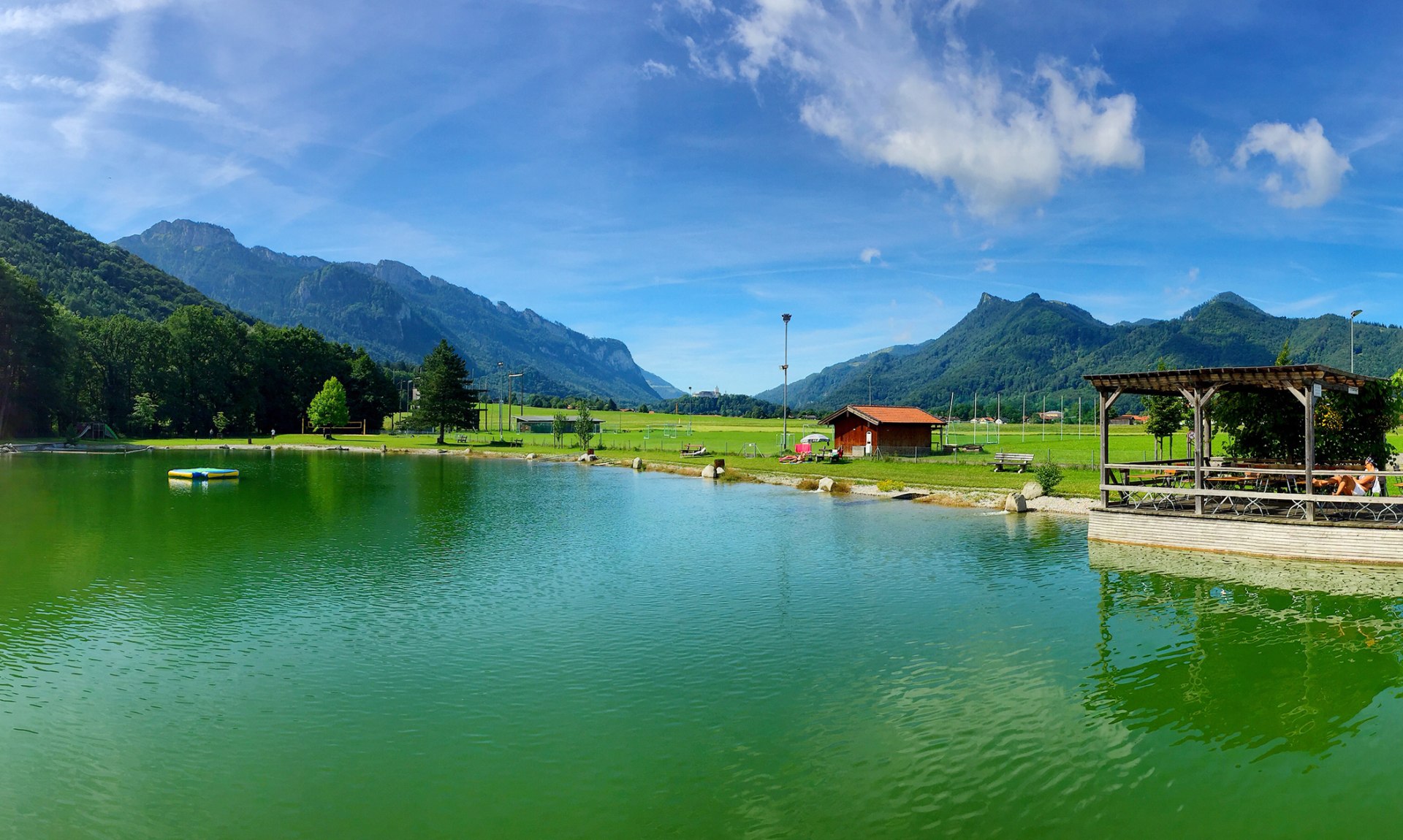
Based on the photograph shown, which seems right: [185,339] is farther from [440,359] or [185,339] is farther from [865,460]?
[865,460]

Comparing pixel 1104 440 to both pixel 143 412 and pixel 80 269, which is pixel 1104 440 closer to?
pixel 143 412

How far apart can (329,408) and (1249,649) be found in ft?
361

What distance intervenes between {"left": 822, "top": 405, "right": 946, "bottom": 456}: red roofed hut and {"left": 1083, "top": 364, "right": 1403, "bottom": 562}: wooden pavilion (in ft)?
106

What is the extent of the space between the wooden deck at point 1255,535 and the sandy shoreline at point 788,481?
6.96 ft

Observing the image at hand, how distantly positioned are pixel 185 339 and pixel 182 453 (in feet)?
104

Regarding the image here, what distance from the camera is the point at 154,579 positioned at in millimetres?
20375

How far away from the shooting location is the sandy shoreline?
33656 millimetres

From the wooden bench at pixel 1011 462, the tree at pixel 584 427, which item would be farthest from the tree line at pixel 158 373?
the wooden bench at pixel 1011 462

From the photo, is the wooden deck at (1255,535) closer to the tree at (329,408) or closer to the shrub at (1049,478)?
the shrub at (1049,478)

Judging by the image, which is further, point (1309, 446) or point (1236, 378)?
point (1236, 378)

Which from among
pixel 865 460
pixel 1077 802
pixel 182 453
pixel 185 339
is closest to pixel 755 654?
pixel 1077 802

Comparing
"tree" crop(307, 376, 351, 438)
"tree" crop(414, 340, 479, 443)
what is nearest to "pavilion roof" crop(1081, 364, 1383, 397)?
"tree" crop(414, 340, 479, 443)

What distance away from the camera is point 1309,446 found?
21641 millimetres

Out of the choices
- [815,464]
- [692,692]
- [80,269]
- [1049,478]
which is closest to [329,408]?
[815,464]
